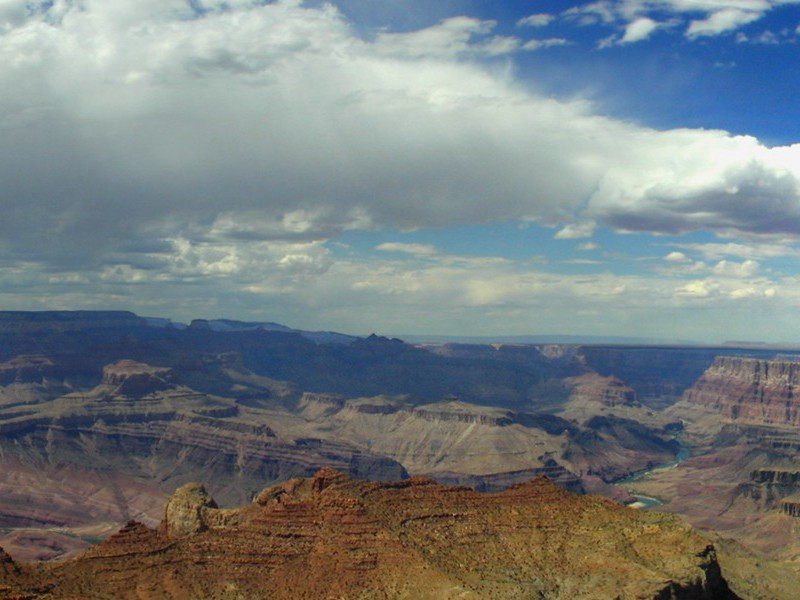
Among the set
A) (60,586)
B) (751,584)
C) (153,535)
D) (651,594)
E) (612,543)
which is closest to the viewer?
(651,594)

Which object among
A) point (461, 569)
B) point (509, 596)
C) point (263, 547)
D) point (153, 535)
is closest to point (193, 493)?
point (153, 535)

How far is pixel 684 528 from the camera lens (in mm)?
94500

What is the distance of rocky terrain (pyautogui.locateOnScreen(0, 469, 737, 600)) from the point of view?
83.2 m

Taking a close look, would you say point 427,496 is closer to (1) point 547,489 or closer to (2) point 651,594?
(1) point 547,489

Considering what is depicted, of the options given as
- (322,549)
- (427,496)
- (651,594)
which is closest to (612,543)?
(651,594)

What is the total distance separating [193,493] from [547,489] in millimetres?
45525

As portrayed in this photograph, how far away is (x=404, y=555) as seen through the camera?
8888 cm

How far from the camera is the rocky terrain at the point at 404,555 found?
83.2 m

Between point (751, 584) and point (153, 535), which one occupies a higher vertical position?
point (153, 535)

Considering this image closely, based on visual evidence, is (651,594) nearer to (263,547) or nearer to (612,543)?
(612,543)

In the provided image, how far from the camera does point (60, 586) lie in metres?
83.3

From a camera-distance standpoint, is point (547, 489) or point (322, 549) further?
point (547, 489)

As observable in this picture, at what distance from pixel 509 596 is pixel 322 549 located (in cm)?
2233

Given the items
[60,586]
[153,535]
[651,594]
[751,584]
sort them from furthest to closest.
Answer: [751,584] < [153,535] < [60,586] < [651,594]
